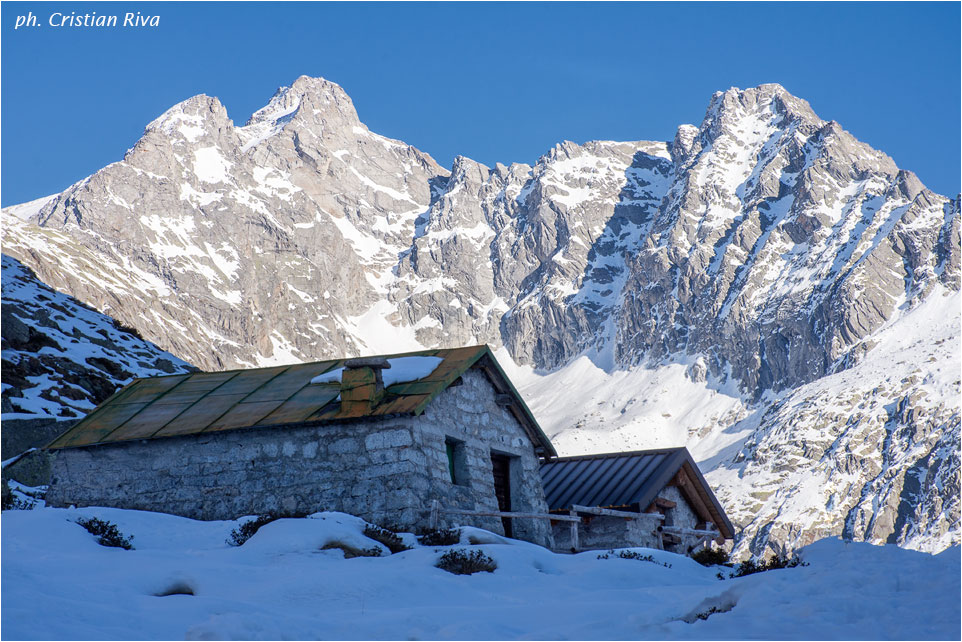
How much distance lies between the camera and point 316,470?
19734mm

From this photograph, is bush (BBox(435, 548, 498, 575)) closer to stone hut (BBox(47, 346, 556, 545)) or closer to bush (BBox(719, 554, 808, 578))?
stone hut (BBox(47, 346, 556, 545))

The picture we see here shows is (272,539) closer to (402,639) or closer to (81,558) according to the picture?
(81,558)

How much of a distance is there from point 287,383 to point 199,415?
1.90m

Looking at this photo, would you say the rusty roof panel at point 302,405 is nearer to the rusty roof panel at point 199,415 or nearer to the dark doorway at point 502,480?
the rusty roof panel at point 199,415

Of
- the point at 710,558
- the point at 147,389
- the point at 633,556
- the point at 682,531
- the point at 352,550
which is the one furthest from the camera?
the point at 147,389

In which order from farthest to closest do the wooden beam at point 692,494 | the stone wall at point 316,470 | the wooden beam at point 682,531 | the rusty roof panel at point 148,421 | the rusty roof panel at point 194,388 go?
the wooden beam at point 692,494, the wooden beam at point 682,531, the rusty roof panel at point 194,388, the rusty roof panel at point 148,421, the stone wall at point 316,470

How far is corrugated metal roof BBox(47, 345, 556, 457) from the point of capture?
789 inches

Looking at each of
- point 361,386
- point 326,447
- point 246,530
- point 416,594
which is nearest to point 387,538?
point 246,530

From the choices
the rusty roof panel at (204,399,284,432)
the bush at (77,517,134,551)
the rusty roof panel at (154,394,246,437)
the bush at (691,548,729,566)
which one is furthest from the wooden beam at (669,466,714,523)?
the bush at (77,517,134,551)

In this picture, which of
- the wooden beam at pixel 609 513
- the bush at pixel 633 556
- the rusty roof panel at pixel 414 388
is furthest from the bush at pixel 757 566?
the rusty roof panel at pixel 414 388

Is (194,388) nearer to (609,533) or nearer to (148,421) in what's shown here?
(148,421)

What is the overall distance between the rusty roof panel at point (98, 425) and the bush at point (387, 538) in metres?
7.04

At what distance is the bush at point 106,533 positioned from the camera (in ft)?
53.0

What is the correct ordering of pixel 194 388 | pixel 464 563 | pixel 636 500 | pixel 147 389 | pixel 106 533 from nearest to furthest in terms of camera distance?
pixel 464 563, pixel 106 533, pixel 194 388, pixel 147 389, pixel 636 500
